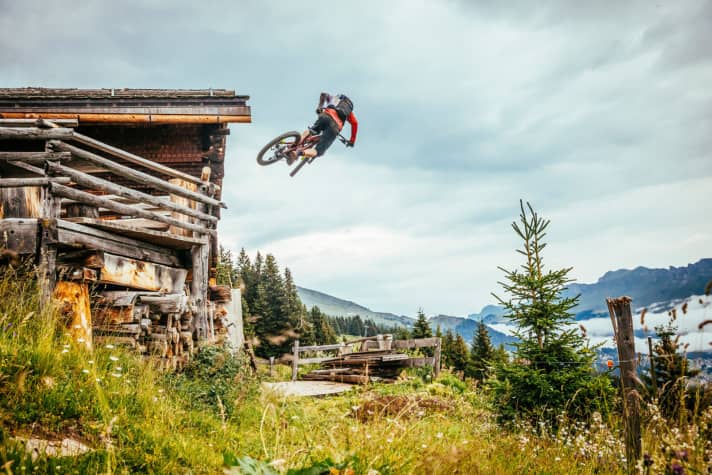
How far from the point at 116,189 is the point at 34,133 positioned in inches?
50.7

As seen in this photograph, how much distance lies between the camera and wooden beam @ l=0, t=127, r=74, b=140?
20.7 feet

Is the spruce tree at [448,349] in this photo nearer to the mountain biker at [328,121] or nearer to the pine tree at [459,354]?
the pine tree at [459,354]

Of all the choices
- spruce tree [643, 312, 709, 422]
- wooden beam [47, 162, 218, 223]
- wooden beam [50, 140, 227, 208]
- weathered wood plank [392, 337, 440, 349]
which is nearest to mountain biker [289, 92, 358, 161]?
wooden beam [50, 140, 227, 208]

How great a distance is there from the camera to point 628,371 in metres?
4.52

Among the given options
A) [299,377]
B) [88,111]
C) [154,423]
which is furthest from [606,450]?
[299,377]

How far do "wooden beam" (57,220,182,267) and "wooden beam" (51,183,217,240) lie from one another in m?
0.39

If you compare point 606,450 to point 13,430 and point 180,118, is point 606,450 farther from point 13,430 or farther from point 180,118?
point 180,118

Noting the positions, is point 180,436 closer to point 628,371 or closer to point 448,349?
point 628,371

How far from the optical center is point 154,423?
3943 millimetres

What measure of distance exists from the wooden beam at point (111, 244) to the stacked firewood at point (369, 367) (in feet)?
24.7

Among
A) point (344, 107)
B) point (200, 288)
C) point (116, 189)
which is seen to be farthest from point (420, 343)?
point (116, 189)

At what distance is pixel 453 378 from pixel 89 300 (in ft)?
38.9

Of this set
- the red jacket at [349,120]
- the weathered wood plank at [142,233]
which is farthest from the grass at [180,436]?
the red jacket at [349,120]

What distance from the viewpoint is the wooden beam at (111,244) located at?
6.14 m
